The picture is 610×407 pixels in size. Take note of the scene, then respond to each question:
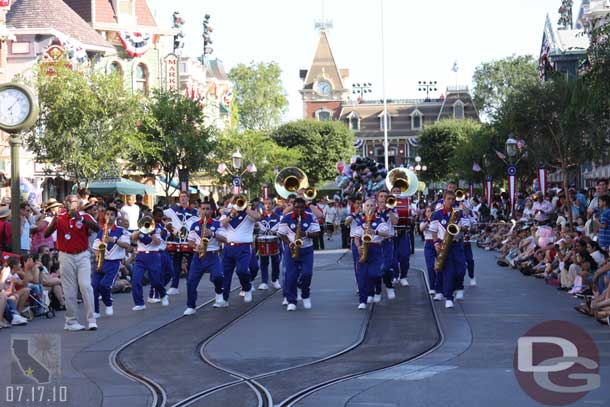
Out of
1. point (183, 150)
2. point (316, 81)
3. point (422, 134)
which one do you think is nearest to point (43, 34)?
point (183, 150)

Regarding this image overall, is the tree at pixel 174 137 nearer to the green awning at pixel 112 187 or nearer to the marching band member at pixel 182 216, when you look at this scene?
the green awning at pixel 112 187

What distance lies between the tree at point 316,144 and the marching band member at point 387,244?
2832 inches

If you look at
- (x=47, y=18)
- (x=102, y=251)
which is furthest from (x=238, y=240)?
(x=47, y=18)

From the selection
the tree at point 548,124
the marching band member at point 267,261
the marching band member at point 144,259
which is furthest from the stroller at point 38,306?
the tree at point 548,124

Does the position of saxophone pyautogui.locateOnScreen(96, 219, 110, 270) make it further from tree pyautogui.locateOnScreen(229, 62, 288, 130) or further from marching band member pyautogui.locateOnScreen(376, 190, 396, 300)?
tree pyautogui.locateOnScreen(229, 62, 288, 130)

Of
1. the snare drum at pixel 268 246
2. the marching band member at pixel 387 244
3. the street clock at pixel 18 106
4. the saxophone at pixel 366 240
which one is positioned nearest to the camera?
the street clock at pixel 18 106

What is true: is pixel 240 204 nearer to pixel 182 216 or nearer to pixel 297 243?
pixel 297 243

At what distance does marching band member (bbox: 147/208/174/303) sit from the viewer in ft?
57.5

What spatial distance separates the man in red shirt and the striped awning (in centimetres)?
3075

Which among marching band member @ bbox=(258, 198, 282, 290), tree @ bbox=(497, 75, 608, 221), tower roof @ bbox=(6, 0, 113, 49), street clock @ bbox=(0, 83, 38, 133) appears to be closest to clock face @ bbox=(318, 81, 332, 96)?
tower roof @ bbox=(6, 0, 113, 49)

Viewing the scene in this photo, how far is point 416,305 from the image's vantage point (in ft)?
54.8

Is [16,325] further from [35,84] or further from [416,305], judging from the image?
[35,84]

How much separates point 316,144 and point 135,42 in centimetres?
3406

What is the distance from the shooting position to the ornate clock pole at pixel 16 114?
14508 millimetres
